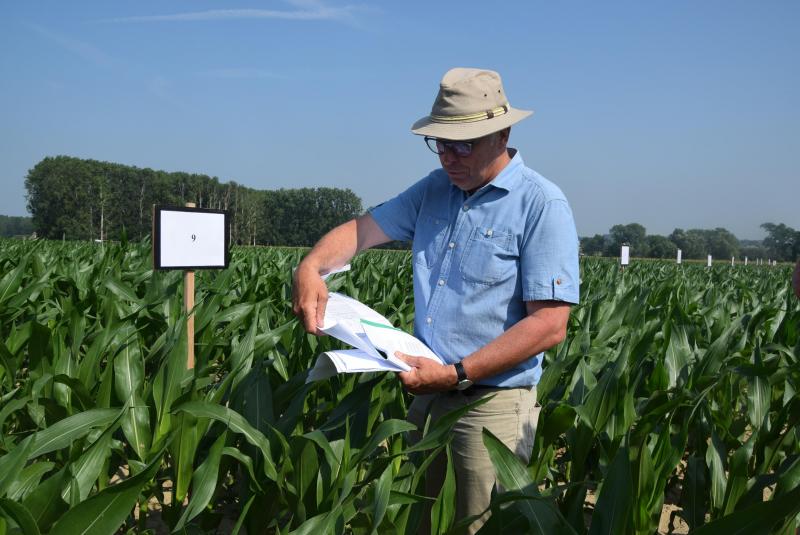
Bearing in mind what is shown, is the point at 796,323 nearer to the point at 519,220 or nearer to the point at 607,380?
the point at 607,380

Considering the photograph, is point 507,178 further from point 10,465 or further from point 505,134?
point 10,465

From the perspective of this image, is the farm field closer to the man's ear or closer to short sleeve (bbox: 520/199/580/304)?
short sleeve (bbox: 520/199/580/304)

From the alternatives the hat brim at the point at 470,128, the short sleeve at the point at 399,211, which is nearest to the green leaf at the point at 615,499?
the hat brim at the point at 470,128

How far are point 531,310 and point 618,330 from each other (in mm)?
2483

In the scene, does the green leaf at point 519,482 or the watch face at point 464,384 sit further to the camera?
the watch face at point 464,384

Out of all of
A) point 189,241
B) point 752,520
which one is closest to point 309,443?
point 752,520

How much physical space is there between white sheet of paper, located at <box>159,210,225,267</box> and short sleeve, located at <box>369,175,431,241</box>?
1.28 metres

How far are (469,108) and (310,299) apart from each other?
2.19 feet

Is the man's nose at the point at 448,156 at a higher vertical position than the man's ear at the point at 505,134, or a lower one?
lower

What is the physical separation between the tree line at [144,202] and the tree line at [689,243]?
2876 cm

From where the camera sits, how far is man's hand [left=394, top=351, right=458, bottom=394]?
1708 mm

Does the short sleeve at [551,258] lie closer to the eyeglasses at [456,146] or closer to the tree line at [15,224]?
the eyeglasses at [456,146]

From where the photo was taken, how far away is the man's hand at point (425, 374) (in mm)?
1708

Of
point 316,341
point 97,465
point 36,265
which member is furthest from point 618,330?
point 36,265
